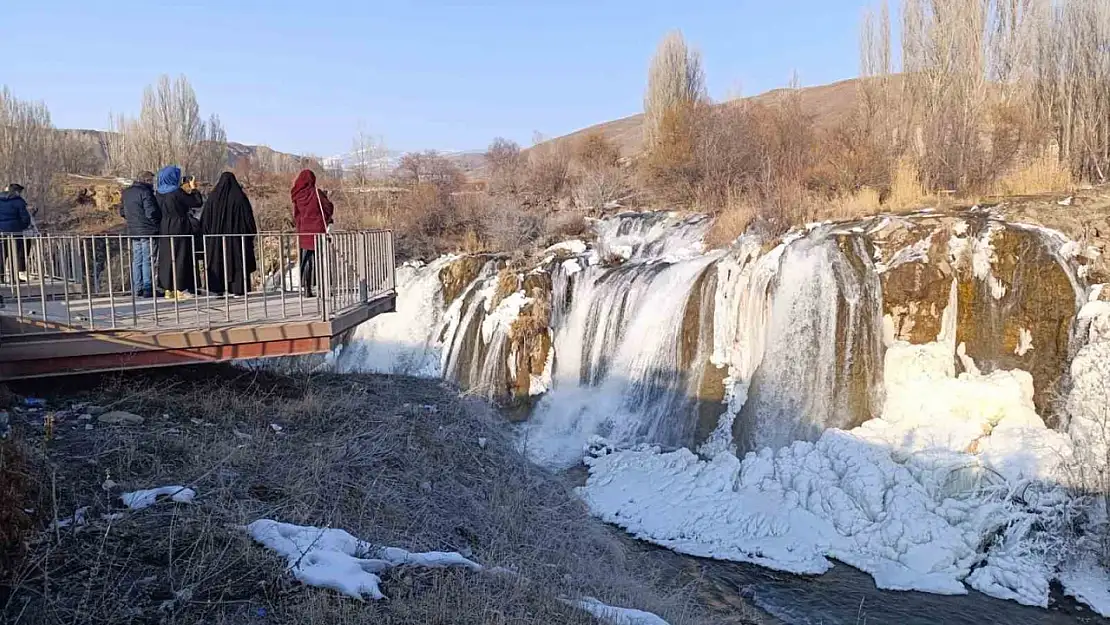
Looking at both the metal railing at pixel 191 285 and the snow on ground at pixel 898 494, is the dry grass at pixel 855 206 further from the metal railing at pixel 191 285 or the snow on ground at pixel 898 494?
the metal railing at pixel 191 285

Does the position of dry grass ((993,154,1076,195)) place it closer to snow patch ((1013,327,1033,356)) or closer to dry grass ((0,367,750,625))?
snow patch ((1013,327,1033,356))

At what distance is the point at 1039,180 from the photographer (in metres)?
15.6

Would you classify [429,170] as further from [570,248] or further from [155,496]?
[155,496]

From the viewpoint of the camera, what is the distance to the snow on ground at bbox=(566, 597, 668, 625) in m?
4.58

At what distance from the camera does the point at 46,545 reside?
4059 mm

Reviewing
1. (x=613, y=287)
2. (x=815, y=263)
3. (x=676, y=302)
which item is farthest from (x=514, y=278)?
(x=815, y=263)

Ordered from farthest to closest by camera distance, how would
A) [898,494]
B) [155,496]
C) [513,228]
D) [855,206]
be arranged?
[513,228], [855,206], [898,494], [155,496]

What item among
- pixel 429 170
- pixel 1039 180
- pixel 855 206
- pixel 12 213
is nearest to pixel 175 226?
pixel 12 213

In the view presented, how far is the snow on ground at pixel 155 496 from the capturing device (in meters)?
4.82

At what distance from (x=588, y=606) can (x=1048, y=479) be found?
770 cm

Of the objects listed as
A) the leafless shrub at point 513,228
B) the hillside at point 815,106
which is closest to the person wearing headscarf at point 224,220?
the leafless shrub at point 513,228

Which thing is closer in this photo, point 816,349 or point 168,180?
point 168,180

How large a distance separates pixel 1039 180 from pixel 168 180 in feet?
51.2

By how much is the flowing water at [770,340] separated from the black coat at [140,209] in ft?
19.9
